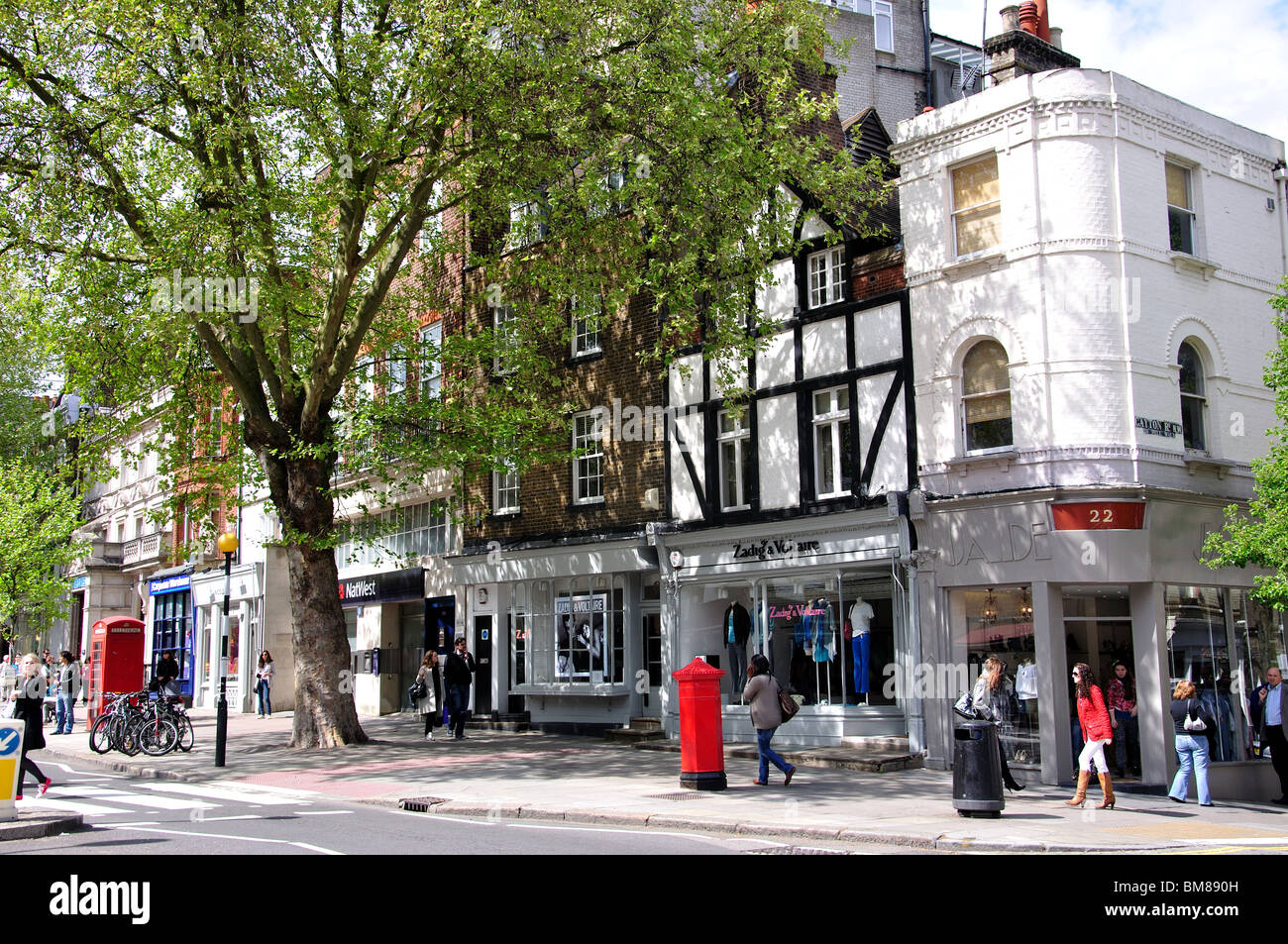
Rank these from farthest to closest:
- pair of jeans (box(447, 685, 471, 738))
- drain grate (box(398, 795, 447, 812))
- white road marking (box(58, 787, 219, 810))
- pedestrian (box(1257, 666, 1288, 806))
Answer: pair of jeans (box(447, 685, 471, 738)) < pedestrian (box(1257, 666, 1288, 806)) < white road marking (box(58, 787, 219, 810)) < drain grate (box(398, 795, 447, 812))

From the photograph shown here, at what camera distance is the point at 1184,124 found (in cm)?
1809

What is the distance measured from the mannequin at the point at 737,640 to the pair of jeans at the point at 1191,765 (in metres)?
7.86

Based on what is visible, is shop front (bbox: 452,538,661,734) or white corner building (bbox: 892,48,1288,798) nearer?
white corner building (bbox: 892,48,1288,798)

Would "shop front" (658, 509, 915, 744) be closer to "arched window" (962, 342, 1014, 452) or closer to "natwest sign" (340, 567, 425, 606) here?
"arched window" (962, 342, 1014, 452)

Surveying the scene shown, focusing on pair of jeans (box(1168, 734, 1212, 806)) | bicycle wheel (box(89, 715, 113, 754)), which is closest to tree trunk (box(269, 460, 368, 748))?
bicycle wheel (box(89, 715, 113, 754))

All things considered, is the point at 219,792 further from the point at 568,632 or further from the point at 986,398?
the point at 986,398

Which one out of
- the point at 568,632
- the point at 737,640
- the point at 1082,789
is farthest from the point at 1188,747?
the point at 568,632

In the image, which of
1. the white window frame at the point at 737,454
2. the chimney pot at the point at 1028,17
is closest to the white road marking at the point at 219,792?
the white window frame at the point at 737,454

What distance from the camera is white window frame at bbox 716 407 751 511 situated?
21156 mm

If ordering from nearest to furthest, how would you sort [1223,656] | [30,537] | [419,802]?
[419,802] < [1223,656] < [30,537]

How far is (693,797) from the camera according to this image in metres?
13.9

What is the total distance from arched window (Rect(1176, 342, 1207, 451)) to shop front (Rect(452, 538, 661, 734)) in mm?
9889

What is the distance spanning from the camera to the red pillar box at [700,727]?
14367 mm

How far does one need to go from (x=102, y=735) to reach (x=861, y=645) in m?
14.1
